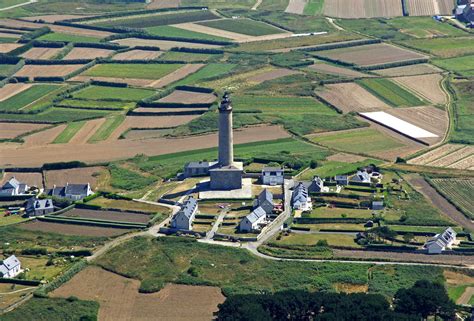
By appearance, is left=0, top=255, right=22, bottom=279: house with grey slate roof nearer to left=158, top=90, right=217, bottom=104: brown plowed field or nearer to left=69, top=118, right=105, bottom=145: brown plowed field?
left=69, top=118, right=105, bottom=145: brown plowed field

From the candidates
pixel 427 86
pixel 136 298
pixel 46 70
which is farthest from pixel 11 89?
pixel 136 298

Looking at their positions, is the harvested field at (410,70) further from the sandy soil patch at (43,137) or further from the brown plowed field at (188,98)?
the sandy soil patch at (43,137)

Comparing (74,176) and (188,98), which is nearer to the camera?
(74,176)

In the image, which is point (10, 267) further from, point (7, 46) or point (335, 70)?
point (7, 46)

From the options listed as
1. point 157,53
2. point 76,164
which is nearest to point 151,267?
point 76,164

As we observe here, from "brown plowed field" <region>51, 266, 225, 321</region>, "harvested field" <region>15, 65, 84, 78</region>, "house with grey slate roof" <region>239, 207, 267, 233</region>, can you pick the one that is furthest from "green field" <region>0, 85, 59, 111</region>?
"brown plowed field" <region>51, 266, 225, 321</region>

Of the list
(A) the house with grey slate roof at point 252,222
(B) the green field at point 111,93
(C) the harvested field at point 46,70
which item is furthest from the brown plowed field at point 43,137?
(A) the house with grey slate roof at point 252,222
